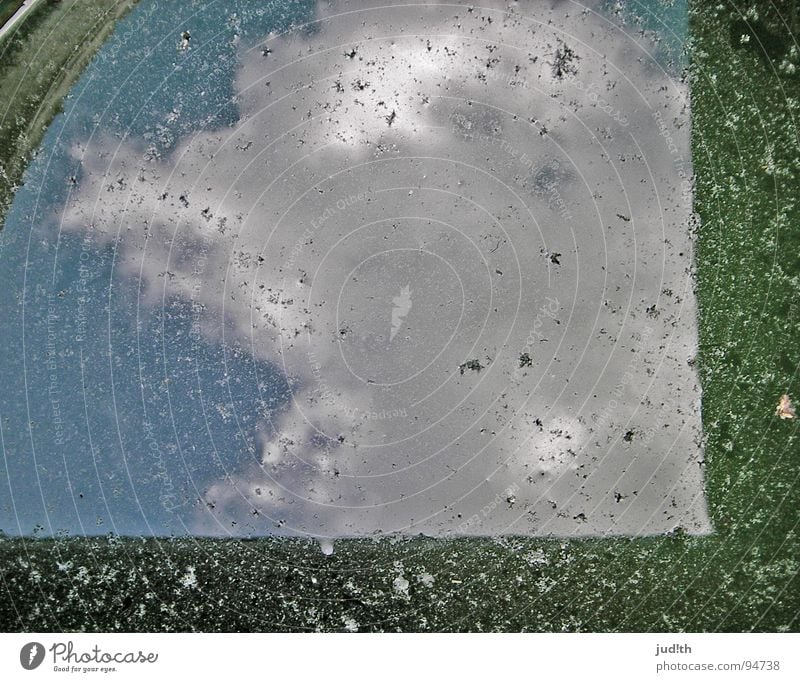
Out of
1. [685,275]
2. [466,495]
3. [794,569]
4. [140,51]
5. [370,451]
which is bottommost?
[794,569]

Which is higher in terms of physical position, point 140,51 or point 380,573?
point 140,51
